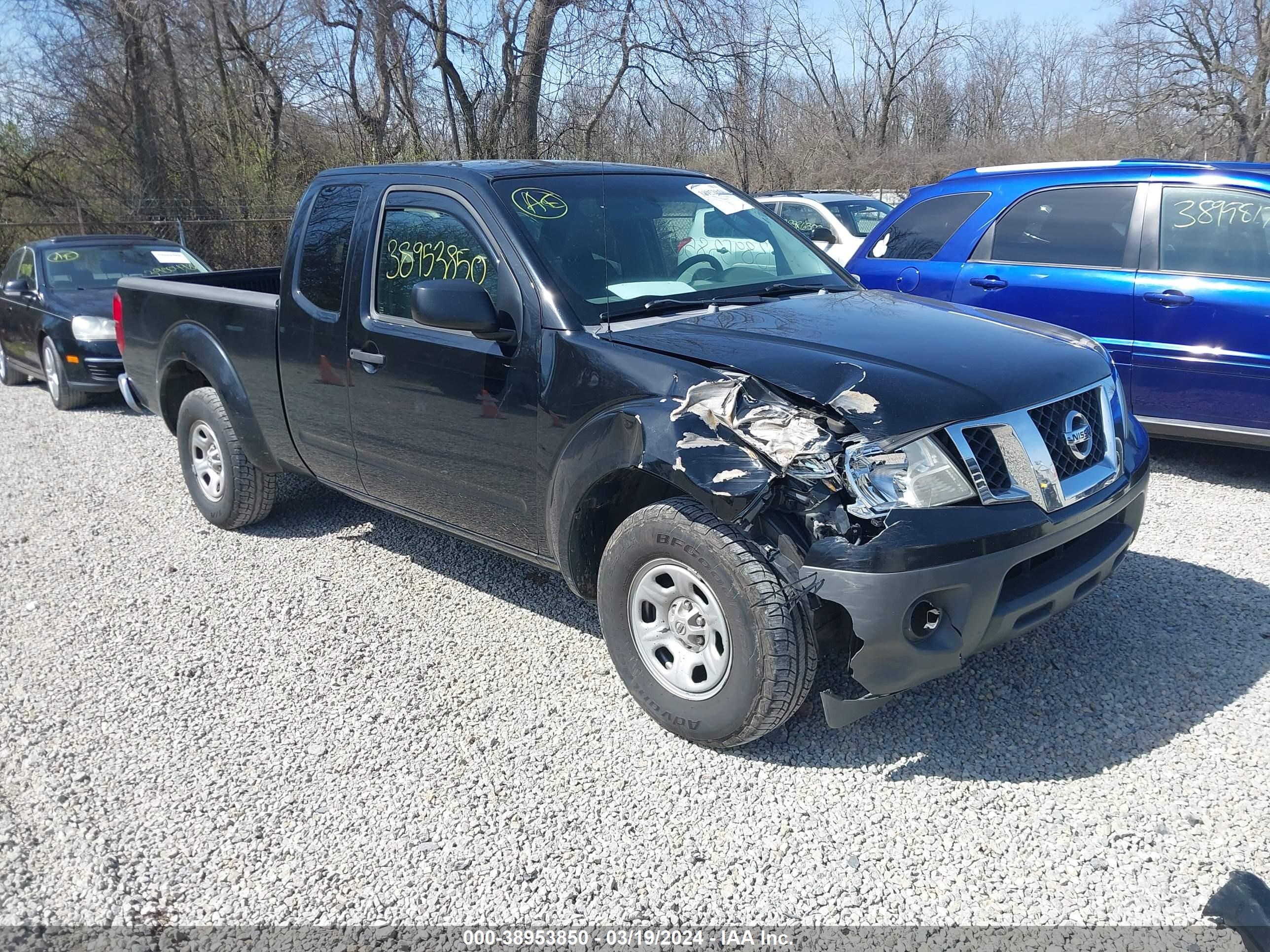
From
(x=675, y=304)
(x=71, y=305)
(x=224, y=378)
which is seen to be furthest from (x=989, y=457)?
(x=71, y=305)

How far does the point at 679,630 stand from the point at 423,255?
6.63ft

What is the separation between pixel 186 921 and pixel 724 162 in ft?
72.1

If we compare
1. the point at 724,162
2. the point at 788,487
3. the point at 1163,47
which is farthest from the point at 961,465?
the point at 1163,47

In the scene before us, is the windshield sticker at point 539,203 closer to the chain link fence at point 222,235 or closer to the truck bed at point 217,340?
the truck bed at point 217,340

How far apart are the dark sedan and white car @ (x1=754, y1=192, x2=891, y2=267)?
7182 mm

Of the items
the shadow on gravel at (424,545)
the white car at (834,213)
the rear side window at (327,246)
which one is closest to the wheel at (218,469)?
the shadow on gravel at (424,545)

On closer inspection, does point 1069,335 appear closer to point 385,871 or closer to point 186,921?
point 385,871

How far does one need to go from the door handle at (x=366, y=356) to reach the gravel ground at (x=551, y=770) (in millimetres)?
1168

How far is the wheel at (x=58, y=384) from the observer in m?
9.59

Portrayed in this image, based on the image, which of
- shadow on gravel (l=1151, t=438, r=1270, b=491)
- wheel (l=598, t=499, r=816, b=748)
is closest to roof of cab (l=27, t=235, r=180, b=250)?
wheel (l=598, t=499, r=816, b=748)

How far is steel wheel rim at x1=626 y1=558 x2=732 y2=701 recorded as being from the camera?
3.17m

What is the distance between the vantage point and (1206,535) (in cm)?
511

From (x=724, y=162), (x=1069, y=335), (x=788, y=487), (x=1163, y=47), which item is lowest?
(x=788, y=487)

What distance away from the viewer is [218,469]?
18.7ft
